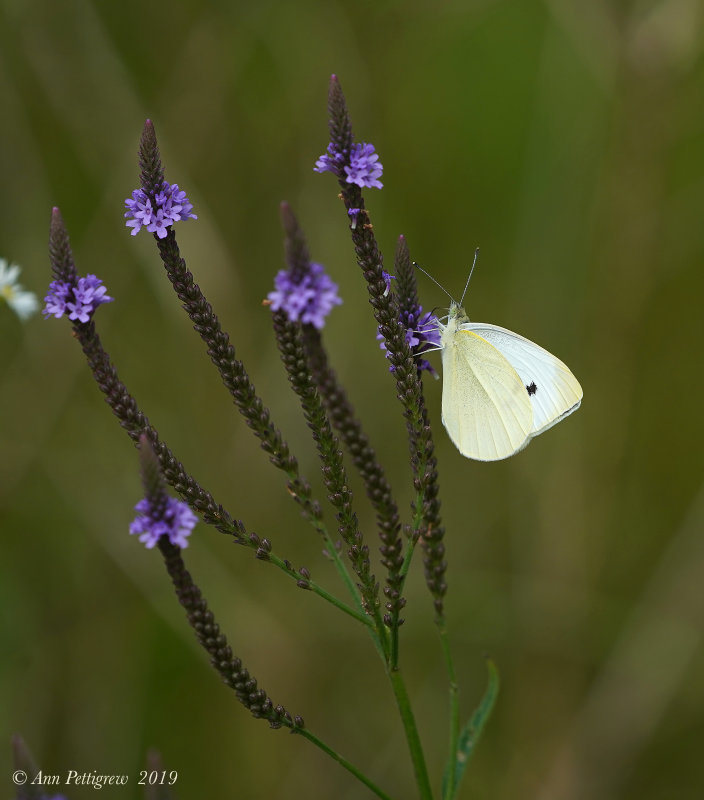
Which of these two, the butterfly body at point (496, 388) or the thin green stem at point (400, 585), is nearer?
the thin green stem at point (400, 585)

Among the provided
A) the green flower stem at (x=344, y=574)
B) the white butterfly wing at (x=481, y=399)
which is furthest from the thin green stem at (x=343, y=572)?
the white butterfly wing at (x=481, y=399)

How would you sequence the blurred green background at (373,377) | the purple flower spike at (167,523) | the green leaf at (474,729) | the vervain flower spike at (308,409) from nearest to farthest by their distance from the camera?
the purple flower spike at (167,523)
the vervain flower spike at (308,409)
the green leaf at (474,729)
the blurred green background at (373,377)

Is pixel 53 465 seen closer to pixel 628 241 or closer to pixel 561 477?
pixel 561 477

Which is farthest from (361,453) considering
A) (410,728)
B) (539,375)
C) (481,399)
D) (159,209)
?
(539,375)

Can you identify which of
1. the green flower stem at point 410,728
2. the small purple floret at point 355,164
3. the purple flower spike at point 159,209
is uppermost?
the small purple floret at point 355,164

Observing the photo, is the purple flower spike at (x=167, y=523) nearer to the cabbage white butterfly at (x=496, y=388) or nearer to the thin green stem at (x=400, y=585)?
the thin green stem at (x=400, y=585)

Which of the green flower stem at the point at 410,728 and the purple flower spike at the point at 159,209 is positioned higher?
the purple flower spike at the point at 159,209

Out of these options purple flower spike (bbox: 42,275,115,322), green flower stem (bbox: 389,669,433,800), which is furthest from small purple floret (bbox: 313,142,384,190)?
green flower stem (bbox: 389,669,433,800)
